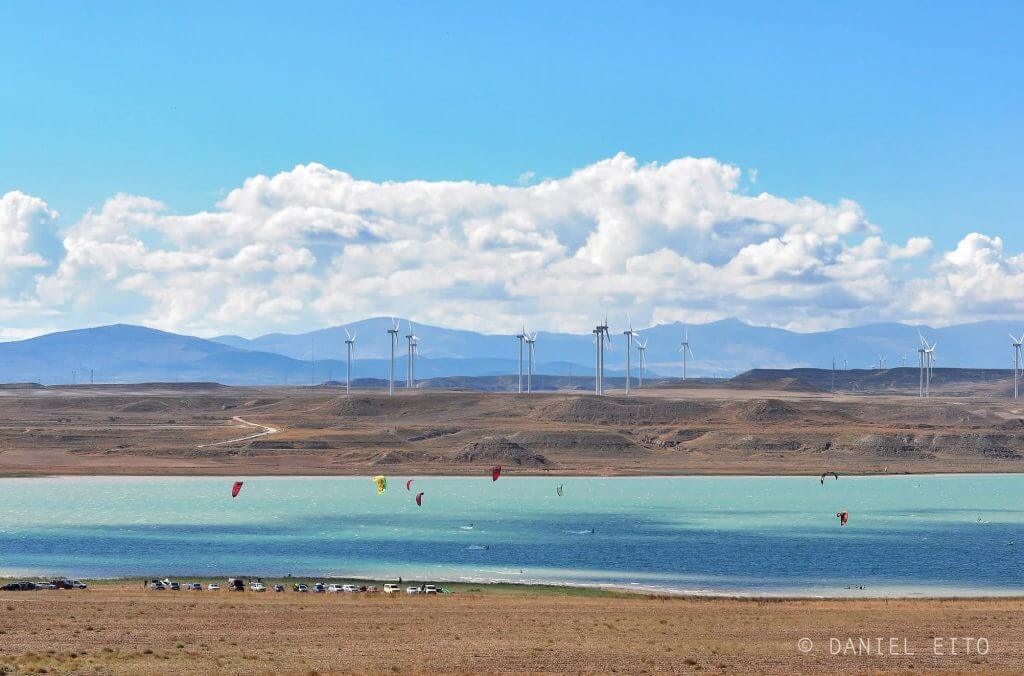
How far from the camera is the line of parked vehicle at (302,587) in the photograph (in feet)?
234

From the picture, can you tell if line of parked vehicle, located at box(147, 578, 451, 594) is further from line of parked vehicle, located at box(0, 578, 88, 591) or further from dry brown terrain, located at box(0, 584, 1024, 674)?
line of parked vehicle, located at box(0, 578, 88, 591)

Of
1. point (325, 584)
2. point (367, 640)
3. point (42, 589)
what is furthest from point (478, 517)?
point (367, 640)

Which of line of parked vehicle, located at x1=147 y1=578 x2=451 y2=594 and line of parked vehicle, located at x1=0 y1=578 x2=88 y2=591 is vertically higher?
line of parked vehicle, located at x1=0 y1=578 x2=88 y2=591

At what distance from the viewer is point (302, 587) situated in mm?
72688

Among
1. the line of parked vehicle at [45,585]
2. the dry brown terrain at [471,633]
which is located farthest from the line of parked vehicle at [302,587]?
the line of parked vehicle at [45,585]

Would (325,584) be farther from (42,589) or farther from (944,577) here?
(944,577)

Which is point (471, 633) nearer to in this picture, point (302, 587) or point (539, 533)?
point (302, 587)

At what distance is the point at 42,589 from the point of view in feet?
230

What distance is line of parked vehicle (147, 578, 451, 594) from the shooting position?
71438 mm

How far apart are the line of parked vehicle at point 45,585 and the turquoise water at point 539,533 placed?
26.3 ft

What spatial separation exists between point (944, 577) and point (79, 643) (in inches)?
2213

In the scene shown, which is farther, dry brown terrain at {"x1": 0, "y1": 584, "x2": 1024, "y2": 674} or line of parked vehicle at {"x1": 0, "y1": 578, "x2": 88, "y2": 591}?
line of parked vehicle at {"x1": 0, "y1": 578, "x2": 88, "y2": 591}

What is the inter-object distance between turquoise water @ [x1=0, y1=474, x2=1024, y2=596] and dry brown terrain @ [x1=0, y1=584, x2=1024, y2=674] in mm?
13886

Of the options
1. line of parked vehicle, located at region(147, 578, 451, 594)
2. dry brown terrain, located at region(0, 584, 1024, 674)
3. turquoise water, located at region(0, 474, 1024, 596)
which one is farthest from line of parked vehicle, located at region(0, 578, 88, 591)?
turquoise water, located at region(0, 474, 1024, 596)
